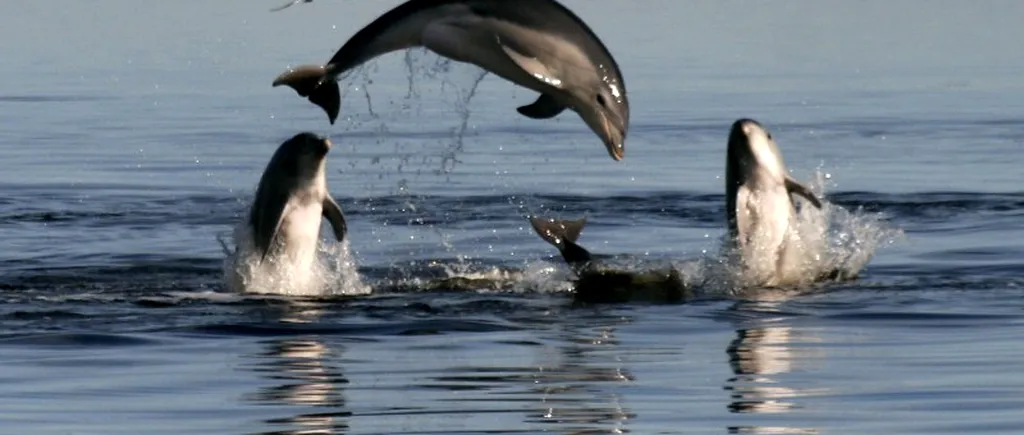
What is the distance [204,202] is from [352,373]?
1041cm

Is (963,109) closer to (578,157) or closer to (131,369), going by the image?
(578,157)

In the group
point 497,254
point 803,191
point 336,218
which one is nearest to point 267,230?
point 336,218

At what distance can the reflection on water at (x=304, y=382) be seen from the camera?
35.8ft

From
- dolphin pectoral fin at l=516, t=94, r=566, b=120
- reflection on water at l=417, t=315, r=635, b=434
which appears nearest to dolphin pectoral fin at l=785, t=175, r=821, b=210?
reflection on water at l=417, t=315, r=635, b=434

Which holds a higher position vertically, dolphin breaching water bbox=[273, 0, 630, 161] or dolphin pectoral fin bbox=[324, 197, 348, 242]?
dolphin breaching water bbox=[273, 0, 630, 161]

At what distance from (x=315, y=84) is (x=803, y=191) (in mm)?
4787

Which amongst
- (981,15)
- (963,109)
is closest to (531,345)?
(963,109)

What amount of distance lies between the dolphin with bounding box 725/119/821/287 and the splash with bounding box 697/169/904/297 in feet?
0.06

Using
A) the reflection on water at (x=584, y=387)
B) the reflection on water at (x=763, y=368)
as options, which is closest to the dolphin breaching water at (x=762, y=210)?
the reflection on water at (x=763, y=368)

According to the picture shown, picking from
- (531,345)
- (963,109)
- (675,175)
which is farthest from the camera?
(963,109)

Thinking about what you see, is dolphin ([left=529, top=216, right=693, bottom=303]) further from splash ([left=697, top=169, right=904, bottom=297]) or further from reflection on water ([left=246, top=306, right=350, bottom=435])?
reflection on water ([left=246, top=306, right=350, bottom=435])

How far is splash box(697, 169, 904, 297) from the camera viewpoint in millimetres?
16781

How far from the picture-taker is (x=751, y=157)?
17609mm

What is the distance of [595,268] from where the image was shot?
16.5 metres
